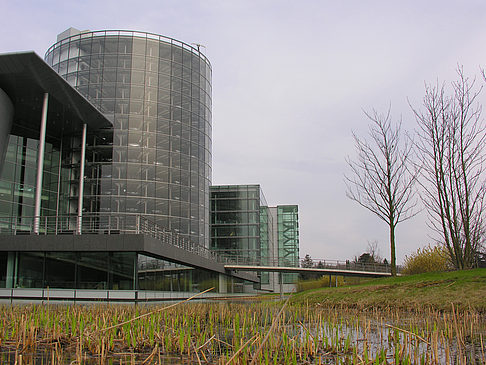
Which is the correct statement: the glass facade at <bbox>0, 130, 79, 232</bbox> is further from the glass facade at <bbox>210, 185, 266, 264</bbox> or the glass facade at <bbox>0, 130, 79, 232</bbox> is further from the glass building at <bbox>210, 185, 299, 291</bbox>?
the glass facade at <bbox>210, 185, 266, 264</bbox>

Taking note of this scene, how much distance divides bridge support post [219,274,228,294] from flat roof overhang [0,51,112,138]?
17368 mm

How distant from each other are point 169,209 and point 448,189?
74.2 feet

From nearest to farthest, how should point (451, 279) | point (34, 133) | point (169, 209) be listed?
point (451, 279) → point (34, 133) → point (169, 209)

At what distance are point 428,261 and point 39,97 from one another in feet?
97.0

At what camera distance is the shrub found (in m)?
32.8

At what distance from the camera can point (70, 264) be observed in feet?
76.0

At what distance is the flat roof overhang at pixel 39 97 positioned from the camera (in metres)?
25.2

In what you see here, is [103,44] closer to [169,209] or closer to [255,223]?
[169,209]

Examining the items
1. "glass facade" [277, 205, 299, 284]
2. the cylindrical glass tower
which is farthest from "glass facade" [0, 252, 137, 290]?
"glass facade" [277, 205, 299, 284]

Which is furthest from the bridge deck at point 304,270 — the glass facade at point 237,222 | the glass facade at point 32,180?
the glass facade at point 32,180

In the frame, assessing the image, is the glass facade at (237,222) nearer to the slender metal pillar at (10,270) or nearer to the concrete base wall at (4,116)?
the concrete base wall at (4,116)

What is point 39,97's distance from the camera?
2936cm

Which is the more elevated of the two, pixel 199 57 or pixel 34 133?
pixel 199 57

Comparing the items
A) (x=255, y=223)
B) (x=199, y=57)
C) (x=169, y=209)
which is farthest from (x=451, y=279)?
(x=255, y=223)
